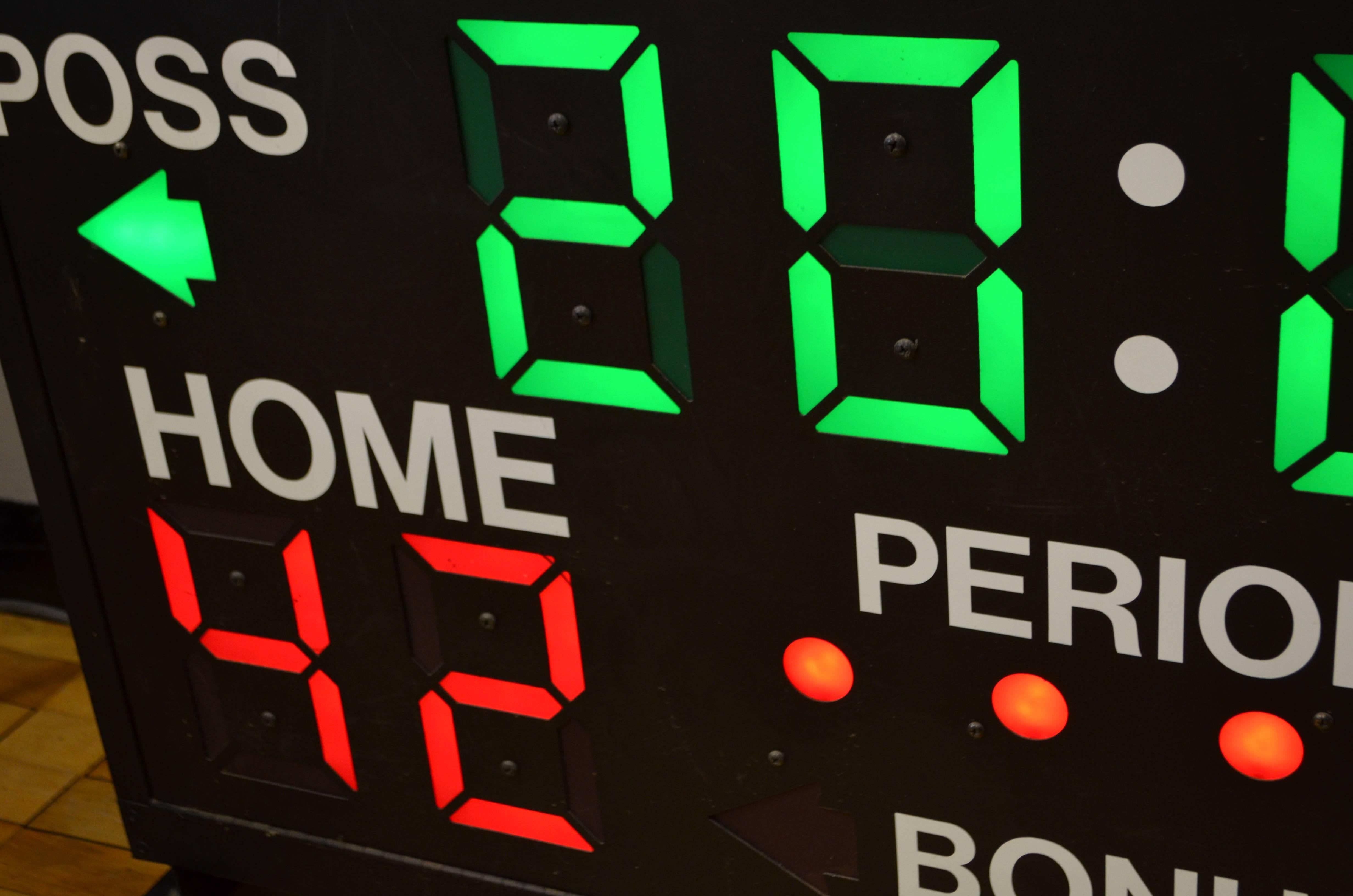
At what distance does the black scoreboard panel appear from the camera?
107 centimetres

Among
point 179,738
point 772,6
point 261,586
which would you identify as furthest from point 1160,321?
point 179,738

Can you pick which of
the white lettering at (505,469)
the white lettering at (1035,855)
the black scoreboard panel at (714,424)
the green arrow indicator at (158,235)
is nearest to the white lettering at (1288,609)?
the black scoreboard panel at (714,424)

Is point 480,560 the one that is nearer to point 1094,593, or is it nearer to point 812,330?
point 812,330

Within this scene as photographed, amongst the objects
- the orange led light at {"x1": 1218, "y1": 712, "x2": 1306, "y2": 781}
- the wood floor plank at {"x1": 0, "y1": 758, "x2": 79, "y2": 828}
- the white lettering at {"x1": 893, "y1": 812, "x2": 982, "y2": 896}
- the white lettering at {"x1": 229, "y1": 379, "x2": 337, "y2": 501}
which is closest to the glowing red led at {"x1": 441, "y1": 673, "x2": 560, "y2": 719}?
the white lettering at {"x1": 229, "y1": 379, "x2": 337, "y2": 501}

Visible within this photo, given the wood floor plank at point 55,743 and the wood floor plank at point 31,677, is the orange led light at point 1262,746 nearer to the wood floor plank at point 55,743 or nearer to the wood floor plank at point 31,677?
the wood floor plank at point 55,743

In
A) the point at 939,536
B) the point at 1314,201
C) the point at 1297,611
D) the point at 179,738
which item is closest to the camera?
the point at 1314,201

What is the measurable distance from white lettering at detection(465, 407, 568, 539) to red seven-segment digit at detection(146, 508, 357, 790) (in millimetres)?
231

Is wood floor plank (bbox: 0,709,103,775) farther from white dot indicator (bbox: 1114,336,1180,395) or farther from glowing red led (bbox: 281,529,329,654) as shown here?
white dot indicator (bbox: 1114,336,1180,395)

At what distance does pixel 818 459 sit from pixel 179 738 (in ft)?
2.71

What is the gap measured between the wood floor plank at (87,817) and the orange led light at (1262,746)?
4.46 ft

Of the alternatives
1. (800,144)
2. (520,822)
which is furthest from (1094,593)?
(520,822)

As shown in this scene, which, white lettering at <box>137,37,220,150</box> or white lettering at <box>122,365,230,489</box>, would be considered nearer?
white lettering at <box>137,37,220,150</box>

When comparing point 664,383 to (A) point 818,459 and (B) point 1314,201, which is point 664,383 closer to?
(A) point 818,459

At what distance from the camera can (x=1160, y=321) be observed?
3.53 feet
